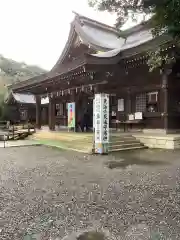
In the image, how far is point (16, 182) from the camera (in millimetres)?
5961

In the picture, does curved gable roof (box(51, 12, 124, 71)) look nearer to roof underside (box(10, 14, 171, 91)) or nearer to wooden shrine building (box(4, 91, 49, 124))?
roof underside (box(10, 14, 171, 91))

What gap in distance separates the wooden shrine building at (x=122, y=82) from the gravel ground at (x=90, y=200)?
5087 millimetres

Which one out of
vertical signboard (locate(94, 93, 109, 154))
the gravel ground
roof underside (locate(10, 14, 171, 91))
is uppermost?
roof underside (locate(10, 14, 171, 91))

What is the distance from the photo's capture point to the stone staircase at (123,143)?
10977 millimetres

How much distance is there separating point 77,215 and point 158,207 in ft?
Answer: 4.68

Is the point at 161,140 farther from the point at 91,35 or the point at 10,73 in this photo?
the point at 10,73

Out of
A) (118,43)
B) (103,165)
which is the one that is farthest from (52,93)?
(103,165)

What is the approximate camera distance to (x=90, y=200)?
4.57 m

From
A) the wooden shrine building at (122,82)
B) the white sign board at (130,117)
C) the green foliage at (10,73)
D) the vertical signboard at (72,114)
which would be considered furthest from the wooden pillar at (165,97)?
the green foliage at (10,73)

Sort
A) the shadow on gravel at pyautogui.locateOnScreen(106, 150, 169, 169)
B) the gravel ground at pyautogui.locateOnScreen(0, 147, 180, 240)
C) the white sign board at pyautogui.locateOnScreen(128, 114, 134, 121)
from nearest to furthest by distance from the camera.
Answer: the gravel ground at pyautogui.locateOnScreen(0, 147, 180, 240)
the shadow on gravel at pyautogui.locateOnScreen(106, 150, 169, 169)
the white sign board at pyautogui.locateOnScreen(128, 114, 134, 121)

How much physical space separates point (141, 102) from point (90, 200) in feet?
33.0

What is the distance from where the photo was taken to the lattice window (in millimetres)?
13619

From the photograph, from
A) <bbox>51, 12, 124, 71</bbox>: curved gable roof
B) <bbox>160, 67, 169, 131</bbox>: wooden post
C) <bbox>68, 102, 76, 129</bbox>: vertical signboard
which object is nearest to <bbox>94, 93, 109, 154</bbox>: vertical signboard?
<bbox>160, 67, 169, 131</bbox>: wooden post

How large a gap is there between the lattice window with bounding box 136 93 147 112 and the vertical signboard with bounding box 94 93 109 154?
4.23m
